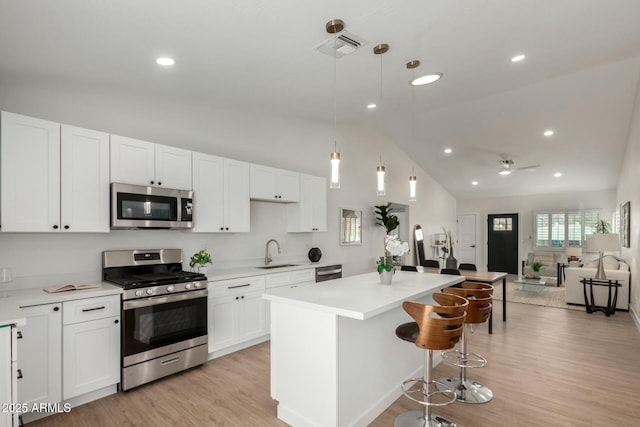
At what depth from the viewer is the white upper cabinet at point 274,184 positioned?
4.58 m

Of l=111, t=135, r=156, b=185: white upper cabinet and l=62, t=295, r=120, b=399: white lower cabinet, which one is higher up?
l=111, t=135, r=156, b=185: white upper cabinet

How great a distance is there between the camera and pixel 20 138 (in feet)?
8.86

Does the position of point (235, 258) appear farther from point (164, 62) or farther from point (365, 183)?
point (365, 183)

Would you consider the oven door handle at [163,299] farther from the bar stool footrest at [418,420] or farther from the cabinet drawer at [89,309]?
the bar stool footrest at [418,420]

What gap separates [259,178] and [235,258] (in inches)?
44.5

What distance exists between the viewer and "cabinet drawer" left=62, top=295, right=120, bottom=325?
8.96ft

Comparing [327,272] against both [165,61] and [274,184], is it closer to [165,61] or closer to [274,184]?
[274,184]

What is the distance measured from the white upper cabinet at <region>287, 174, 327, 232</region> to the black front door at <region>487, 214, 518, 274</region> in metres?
7.34

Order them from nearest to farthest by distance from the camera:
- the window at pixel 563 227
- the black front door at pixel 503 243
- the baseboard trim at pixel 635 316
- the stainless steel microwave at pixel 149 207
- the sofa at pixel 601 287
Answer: the stainless steel microwave at pixel 149 207 < the baseboard trim at pixel 635 316 < the sofa at pixel 601 287 < the window at pixel 563 227 < the black front door at pixel 503 243

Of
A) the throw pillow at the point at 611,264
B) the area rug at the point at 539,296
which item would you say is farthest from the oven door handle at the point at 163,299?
the throw pillow at the point at 611,264

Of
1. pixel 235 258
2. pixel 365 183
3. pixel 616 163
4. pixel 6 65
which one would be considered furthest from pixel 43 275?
pixel 616 163

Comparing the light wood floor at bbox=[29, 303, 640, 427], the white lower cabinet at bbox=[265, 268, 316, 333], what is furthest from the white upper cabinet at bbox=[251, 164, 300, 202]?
the light wood floor at bbox=[29, 303, 640, 427]

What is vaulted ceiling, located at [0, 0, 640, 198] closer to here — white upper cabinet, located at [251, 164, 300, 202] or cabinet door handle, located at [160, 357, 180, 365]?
white upper cabinet, located at [251, 164, 300, 202]

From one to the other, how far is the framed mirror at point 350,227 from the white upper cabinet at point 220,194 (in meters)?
2.48
